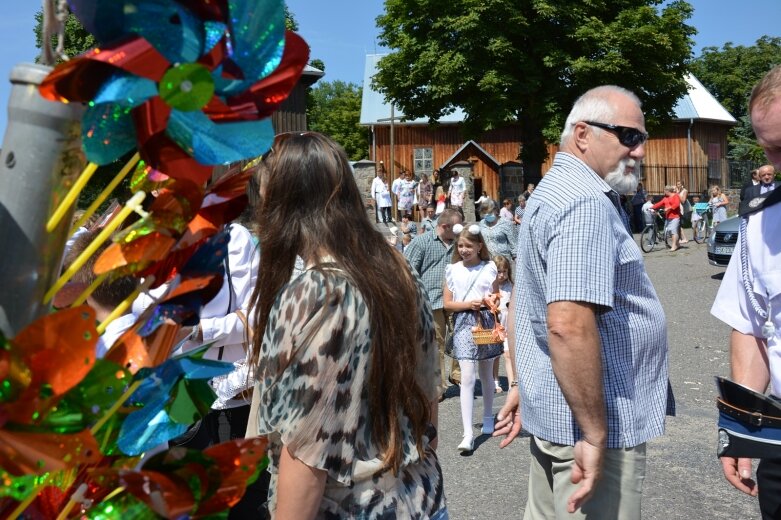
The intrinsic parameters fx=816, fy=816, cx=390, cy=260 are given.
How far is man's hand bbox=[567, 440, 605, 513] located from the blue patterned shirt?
0.13 metres

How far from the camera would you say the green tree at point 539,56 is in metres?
28.2

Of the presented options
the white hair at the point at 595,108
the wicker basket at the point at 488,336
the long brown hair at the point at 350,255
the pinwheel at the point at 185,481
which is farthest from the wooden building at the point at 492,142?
the pinwheel at the point at 185,481

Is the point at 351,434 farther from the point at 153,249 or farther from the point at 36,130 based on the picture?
the point at 36,130

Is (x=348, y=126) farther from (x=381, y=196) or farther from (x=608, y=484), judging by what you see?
(x=608, y=484)

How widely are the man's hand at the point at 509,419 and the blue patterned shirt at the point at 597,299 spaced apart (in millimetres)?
385

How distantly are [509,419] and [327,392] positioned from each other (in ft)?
4.80

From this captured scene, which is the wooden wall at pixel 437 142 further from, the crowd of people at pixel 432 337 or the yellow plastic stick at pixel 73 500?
the yellow plastic stick at pixel 73 500

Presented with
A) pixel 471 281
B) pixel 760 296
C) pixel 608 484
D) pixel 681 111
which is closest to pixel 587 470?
pixel 608 484

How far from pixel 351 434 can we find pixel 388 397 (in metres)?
0.13

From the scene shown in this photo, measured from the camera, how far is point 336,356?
5.72ft

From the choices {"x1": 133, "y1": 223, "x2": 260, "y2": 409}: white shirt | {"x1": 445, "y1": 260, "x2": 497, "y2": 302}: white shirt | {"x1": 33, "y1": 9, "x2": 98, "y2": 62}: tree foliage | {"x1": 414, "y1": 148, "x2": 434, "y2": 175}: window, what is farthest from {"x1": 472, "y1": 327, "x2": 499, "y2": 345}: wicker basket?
{"x1": 414, "y1": 148, "x2": 434, "y2": 175}: window

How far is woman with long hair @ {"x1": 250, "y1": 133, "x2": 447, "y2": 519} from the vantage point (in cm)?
175

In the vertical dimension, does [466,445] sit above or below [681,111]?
below

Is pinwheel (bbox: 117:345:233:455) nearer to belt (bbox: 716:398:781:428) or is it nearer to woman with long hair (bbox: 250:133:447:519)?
woman with long hair (bbox: 250:133:447:519)
